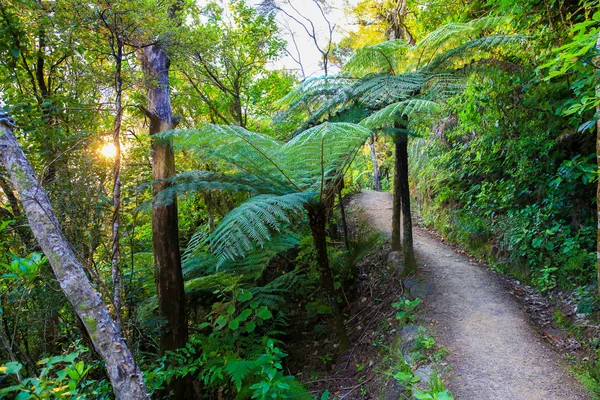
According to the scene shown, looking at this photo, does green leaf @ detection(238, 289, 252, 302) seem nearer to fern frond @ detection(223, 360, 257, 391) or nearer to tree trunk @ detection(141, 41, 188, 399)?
fern frond @ detection(223, 360, 257, 391)

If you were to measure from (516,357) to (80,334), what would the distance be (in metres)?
4.43

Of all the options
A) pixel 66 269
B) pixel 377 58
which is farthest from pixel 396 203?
pixel 66 269

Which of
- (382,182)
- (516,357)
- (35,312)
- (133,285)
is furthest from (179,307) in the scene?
(382,182)

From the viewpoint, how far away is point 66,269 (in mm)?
1793

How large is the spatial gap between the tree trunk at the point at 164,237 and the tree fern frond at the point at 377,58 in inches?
91.7

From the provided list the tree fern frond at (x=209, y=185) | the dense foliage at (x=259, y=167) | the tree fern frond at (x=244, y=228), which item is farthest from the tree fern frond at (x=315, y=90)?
the tree fern frond at (x=244, y=228)

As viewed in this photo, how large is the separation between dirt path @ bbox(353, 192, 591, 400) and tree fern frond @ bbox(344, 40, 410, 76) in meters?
2.83

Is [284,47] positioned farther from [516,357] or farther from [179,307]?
[516,357]

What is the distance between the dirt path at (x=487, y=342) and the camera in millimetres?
2314

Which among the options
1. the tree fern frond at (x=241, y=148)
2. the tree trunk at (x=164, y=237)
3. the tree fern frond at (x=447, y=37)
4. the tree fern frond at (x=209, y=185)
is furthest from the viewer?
the tree trunk at (x=164, y=237)

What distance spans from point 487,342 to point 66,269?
3.48m

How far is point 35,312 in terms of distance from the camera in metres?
3.19

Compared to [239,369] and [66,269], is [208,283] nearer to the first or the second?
[239,369]

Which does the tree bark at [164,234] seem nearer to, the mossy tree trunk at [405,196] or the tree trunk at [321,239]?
the tree trunk at [321,239]
